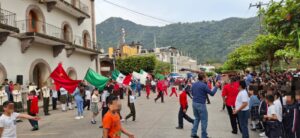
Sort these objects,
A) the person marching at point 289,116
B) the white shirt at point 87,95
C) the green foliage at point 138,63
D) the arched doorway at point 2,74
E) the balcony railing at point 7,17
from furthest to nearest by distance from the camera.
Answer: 1. the green foliage at point 138,63
2. the arched doorway at point 2,74
3. the balcony railing at point 7,17
4. the white shirt at point 87,95
5. the person marching at point 289,116

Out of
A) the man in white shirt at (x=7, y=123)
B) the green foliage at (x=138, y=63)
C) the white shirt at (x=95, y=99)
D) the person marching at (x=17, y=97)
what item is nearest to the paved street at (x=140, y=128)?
the white shirt at (x=95, y=99)

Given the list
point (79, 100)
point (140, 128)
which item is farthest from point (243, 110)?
point (79, 100)

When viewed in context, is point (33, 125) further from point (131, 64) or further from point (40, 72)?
point (131, 64)

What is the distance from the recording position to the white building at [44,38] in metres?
19.8

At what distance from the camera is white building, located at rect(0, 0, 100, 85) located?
65.0ft

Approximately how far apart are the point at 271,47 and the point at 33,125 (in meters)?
21.0

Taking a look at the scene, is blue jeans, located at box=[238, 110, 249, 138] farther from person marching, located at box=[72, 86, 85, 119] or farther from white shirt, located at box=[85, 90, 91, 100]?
white shirt, located at box=[85, 90, 91, 100]

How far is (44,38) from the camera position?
2181cm

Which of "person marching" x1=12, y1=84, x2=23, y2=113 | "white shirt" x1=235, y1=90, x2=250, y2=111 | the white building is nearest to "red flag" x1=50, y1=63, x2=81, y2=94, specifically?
"person marching" x1=12, y1=84, x2=23, y2=113

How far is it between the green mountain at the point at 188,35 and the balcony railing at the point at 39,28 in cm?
9439

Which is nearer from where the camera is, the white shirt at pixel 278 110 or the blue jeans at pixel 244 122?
the white shirt at pixel 278 110

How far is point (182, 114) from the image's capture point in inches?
456

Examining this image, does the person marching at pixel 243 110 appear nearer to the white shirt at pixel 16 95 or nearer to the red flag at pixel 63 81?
the red flag at pixel 63 81

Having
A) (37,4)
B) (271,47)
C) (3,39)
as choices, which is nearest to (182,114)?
(3,39)
